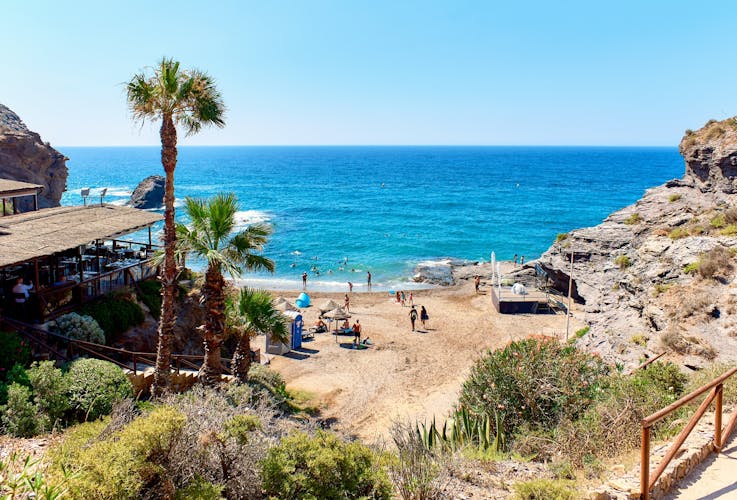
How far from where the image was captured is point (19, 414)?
30.4ft

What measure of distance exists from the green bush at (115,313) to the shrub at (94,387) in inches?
111

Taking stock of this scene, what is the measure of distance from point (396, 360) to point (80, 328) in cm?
1260

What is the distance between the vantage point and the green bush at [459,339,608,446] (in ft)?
33.2

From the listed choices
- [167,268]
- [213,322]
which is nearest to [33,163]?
[213,322]

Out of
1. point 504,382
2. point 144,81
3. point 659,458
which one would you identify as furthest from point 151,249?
point 659,458

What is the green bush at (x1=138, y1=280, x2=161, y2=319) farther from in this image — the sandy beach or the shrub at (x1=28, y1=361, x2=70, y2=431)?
the shrub at (x1=28, y1=361, x2=70, y2=431)

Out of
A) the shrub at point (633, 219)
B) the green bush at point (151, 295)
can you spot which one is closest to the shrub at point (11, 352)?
the green bush at point (151, 295)

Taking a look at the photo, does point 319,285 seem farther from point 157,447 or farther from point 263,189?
point 263,189

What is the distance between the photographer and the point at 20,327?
12.6 m

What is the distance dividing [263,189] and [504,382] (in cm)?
10052

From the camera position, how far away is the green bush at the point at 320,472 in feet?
20.6

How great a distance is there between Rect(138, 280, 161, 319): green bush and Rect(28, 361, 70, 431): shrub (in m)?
6.56

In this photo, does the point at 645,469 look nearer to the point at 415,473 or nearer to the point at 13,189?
the point at 415,473

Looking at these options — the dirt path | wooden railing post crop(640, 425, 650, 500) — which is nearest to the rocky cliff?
the dirt path
